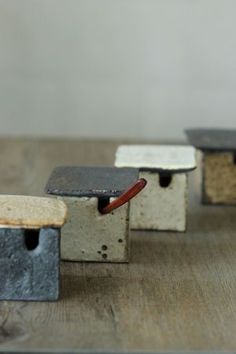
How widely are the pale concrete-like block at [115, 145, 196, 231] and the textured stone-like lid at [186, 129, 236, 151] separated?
8 cm

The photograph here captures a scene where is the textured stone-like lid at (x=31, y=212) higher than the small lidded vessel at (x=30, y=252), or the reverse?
the textured stone-like lid at (x=31, y=212)

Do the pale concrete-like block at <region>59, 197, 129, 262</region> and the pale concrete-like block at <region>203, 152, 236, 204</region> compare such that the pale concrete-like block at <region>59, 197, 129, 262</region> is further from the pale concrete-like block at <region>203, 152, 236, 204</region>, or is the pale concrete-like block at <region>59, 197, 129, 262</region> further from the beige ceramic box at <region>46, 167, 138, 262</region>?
the pale concrete-like block at <region>203, 152, 236, 204</region>

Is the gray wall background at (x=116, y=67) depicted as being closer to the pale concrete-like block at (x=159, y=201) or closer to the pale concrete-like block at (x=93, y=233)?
the pale concrete-like block at (x=159, y=201)

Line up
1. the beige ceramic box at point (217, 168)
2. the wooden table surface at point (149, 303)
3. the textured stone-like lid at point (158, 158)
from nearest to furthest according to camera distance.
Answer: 1. the wooden table surface at point (149, 303)
2. the textured stone-like lid at point (158, 158)
3. the beige ceramic box at point (217, 168)

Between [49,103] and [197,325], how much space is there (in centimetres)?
111

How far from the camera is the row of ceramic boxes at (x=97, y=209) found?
2.70 ft

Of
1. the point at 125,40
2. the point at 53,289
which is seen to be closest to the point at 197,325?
the point at 53,289

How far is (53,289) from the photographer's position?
2.75 ft

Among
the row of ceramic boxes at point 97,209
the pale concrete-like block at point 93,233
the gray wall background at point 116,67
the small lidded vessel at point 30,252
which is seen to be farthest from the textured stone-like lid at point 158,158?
the gray wall background at point 116,67

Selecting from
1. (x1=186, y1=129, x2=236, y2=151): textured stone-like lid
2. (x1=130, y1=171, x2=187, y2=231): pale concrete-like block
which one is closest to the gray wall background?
(x1=186, y1=129, x2=236, y2=151): textured stone-like lid

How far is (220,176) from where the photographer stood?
1.17m

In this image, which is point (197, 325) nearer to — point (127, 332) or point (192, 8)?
point (127, 332)

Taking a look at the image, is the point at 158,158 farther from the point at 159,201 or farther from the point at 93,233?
the point at 93,233

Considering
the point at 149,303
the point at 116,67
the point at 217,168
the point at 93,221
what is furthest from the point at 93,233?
the point at 116,67
